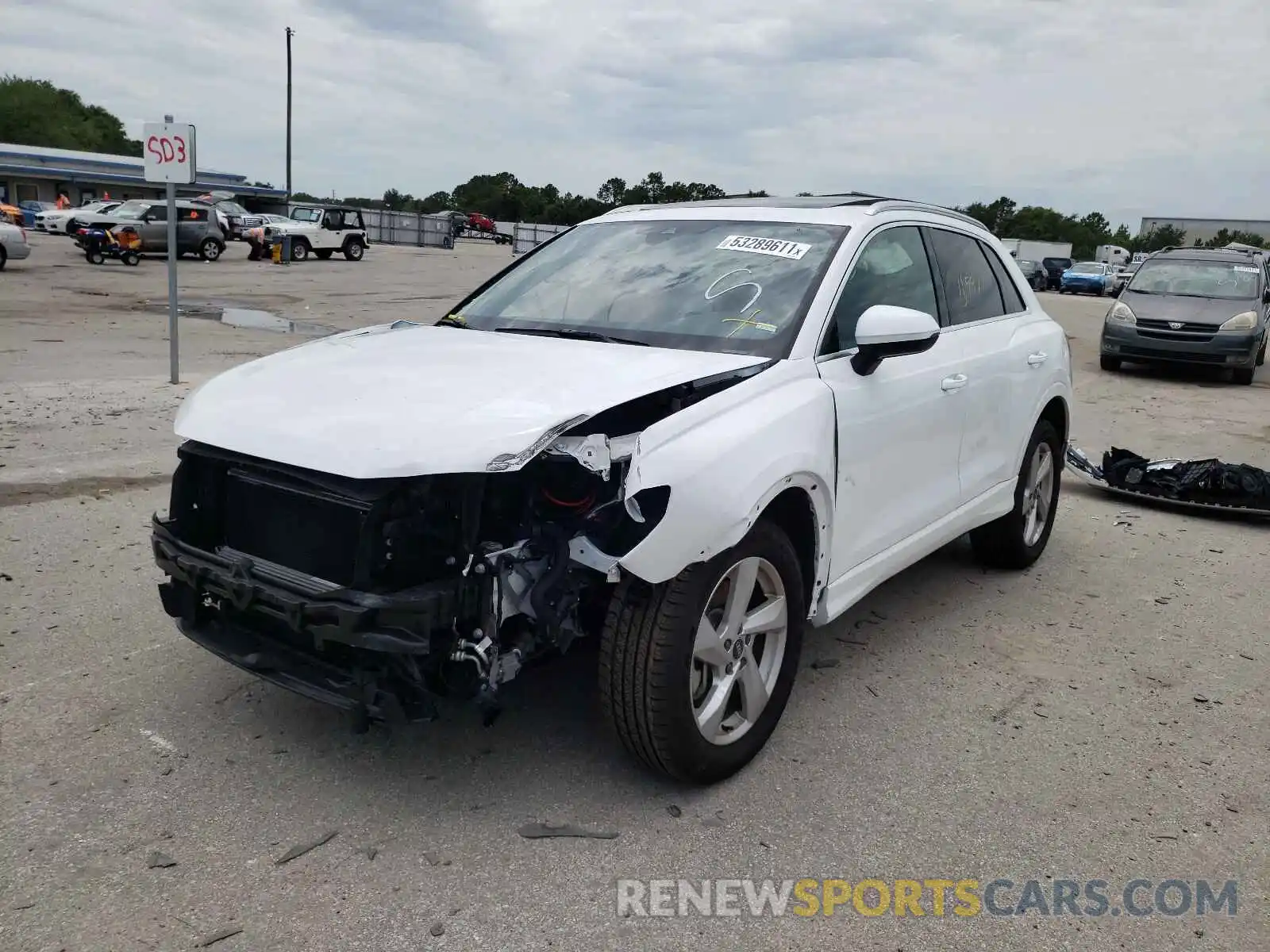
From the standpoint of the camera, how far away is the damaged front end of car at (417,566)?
2.79 metres

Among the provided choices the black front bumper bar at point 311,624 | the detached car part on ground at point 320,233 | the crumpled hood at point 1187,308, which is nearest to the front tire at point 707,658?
the black front bumper bar at point 311,624

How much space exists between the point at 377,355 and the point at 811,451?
1.52 m

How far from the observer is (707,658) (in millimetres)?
3131

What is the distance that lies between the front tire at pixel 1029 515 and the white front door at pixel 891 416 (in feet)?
3.27

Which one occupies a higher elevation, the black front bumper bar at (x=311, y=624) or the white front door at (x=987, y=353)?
the white front door at (x=987, y=353)

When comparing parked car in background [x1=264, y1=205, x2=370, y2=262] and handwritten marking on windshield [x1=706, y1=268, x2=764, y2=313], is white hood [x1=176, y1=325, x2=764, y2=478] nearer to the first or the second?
handwritten marking on windshield [x1=706, y1=268, x2=764, y2=313]

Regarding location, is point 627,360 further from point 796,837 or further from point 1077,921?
point 1077,921

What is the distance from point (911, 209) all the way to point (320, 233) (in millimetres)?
32222

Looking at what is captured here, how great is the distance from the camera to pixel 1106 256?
71812 millimetres

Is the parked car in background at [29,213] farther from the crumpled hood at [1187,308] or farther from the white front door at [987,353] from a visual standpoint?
the white front door at [987,353]

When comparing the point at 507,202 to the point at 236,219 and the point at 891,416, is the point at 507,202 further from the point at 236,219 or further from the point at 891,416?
the point at 891,416

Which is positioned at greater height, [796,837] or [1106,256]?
[1106,256]

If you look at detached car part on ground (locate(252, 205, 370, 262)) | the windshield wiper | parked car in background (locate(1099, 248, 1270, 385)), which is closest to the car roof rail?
the windshield wiper

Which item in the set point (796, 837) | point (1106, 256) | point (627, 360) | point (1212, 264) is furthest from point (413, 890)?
point (1106, 256)
